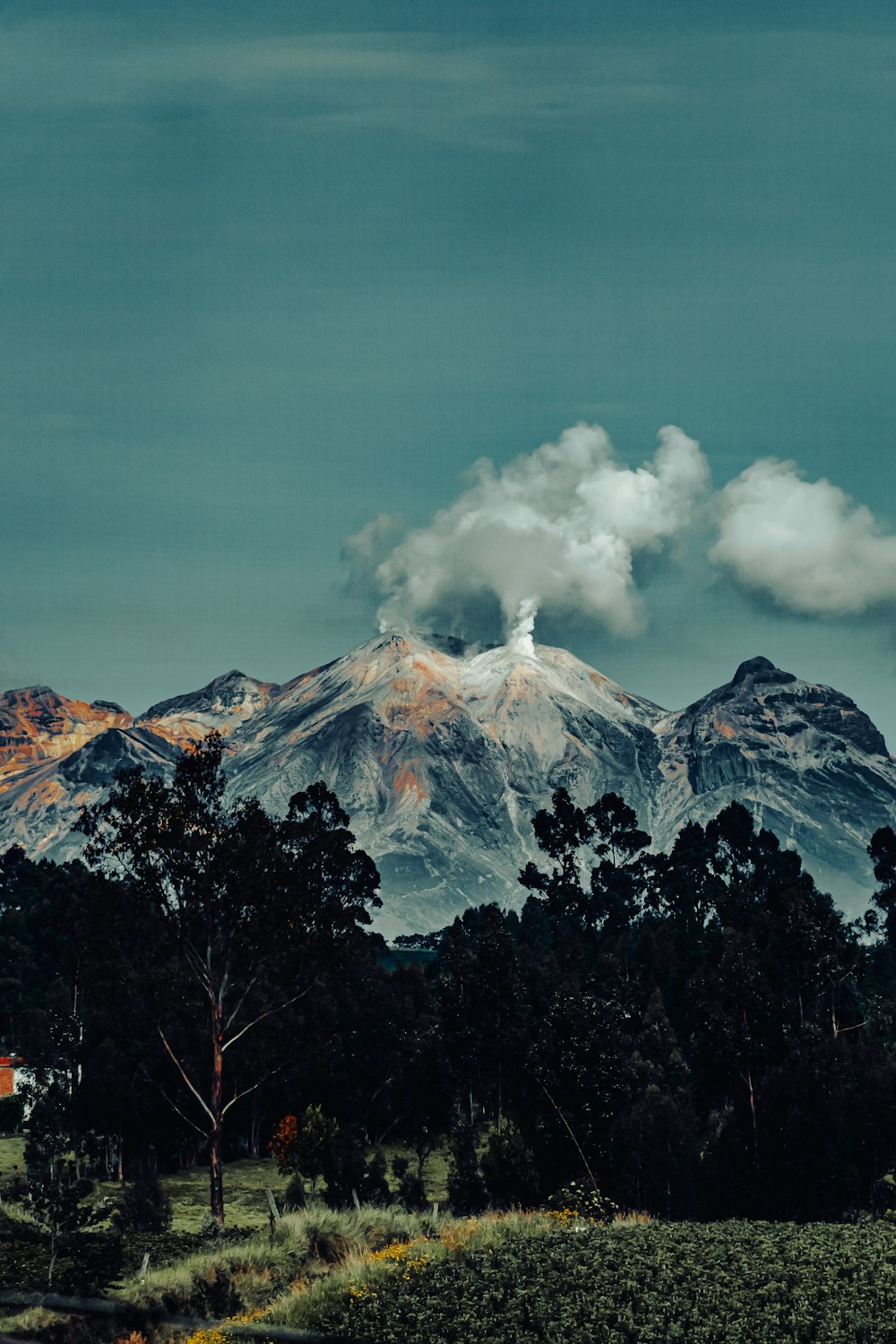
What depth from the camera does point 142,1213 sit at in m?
49.9

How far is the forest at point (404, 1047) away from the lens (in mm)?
54125

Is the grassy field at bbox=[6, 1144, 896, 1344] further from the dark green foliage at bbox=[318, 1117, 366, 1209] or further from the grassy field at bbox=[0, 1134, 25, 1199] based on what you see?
the grassy field at bbox=[0, 1134, 25, 1199]

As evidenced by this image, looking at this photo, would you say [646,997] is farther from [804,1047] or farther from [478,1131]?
[804,1047]

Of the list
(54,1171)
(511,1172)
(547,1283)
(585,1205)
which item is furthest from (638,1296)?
(511,1172)

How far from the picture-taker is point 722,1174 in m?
58.2

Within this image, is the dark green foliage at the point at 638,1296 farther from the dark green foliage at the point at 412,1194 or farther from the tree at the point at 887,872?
the tree at the point at 887,872

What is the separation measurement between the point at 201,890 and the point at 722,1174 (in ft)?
91.2

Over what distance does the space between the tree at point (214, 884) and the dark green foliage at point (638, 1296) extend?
92.8 feet

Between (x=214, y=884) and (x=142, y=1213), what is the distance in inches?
527

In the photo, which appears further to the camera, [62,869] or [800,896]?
[62,869]

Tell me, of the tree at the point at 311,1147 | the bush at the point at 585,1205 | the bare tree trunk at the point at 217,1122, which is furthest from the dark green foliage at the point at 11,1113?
the bush at the point at 585,1205

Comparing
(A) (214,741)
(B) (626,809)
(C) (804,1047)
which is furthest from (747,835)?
(A) (214,741)

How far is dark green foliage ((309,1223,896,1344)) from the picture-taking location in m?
21.6

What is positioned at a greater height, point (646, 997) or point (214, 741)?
point (214, 741)
